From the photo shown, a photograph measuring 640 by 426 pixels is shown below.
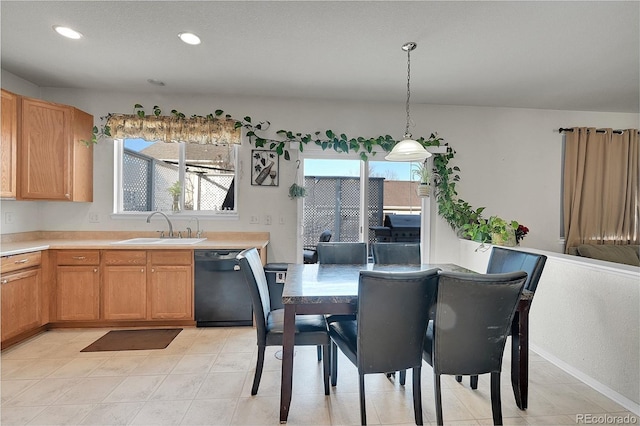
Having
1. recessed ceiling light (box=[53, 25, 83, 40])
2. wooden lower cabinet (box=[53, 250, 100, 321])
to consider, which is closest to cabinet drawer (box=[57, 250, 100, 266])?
wooden lower cabinet (box=[53, 250, 100, 321])

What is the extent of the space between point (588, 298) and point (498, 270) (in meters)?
0.61

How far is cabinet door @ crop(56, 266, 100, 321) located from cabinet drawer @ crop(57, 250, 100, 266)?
0.05m

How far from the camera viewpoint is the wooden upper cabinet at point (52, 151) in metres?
3.02

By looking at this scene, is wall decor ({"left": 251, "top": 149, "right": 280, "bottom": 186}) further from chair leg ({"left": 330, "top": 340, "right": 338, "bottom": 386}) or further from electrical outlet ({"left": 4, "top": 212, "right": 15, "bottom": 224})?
electrical outlet ({"left": 4, "top": 212, "right": 15, "bottom": 224})

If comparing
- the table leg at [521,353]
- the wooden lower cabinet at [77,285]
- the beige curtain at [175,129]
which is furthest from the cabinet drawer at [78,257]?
the table leg at [521,353]

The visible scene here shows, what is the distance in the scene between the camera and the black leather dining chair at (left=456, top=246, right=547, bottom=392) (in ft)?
6.60

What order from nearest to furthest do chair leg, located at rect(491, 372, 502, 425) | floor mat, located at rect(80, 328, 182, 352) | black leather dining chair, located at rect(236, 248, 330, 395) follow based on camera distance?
chair leg, located at rect(491, 372, 502, 425) → black leather dining chair, located at rect(236, 248, 330, 395) → floor mat, located at rect(80, 328, 182, 352)

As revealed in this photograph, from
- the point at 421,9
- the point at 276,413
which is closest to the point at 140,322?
the point at 276,413

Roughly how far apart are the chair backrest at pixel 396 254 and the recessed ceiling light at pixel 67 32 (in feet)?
9.85

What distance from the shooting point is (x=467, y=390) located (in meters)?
2.19

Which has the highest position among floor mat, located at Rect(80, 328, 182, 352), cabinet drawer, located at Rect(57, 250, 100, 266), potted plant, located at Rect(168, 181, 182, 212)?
potted plant, located at Rect(168, 181, 182, 212)

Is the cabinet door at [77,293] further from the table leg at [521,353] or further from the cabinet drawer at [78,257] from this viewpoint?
the table leg at [521,353]

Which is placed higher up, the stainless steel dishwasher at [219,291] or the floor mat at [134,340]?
the stainless steel dishwasher at [219,291]

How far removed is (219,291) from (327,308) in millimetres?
1785
